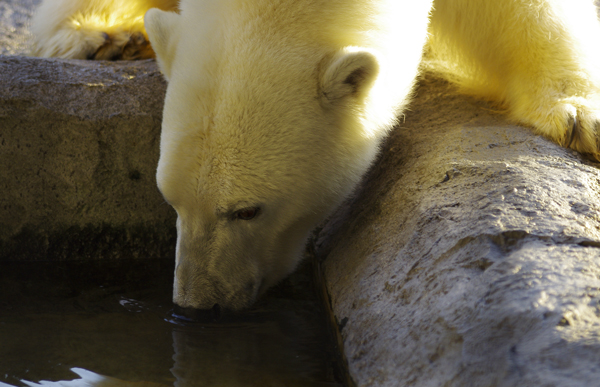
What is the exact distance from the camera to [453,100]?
2693mm

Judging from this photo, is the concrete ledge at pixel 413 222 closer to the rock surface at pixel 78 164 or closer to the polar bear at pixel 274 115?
the rock surface at pixel 78 164

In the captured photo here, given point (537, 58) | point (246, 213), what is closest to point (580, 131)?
point (537, 58)

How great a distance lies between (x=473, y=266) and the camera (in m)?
1.37

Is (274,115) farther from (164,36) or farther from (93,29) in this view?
(93,29)

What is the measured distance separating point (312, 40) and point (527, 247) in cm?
96

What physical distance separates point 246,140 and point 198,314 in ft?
2.10

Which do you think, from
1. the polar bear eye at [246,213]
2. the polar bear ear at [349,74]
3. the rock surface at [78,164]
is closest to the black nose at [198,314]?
the polar bear eye at [246,213]

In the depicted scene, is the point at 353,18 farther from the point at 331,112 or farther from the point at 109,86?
the point at 109,86

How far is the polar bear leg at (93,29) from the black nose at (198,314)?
194cm

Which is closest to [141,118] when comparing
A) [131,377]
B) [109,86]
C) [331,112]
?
[109,86]

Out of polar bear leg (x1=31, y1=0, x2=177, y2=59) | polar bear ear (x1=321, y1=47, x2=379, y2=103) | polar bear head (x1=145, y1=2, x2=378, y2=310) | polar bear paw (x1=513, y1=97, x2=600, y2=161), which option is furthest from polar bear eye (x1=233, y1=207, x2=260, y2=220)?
polar bear leg (x1=31, y1=0, x2=177, y2=59)

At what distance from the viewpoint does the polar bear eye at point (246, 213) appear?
72.8 inches

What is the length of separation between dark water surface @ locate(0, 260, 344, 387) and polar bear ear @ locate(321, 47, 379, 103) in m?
0.82

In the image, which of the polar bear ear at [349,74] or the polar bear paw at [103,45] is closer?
the polar bear ear at [349,74]
